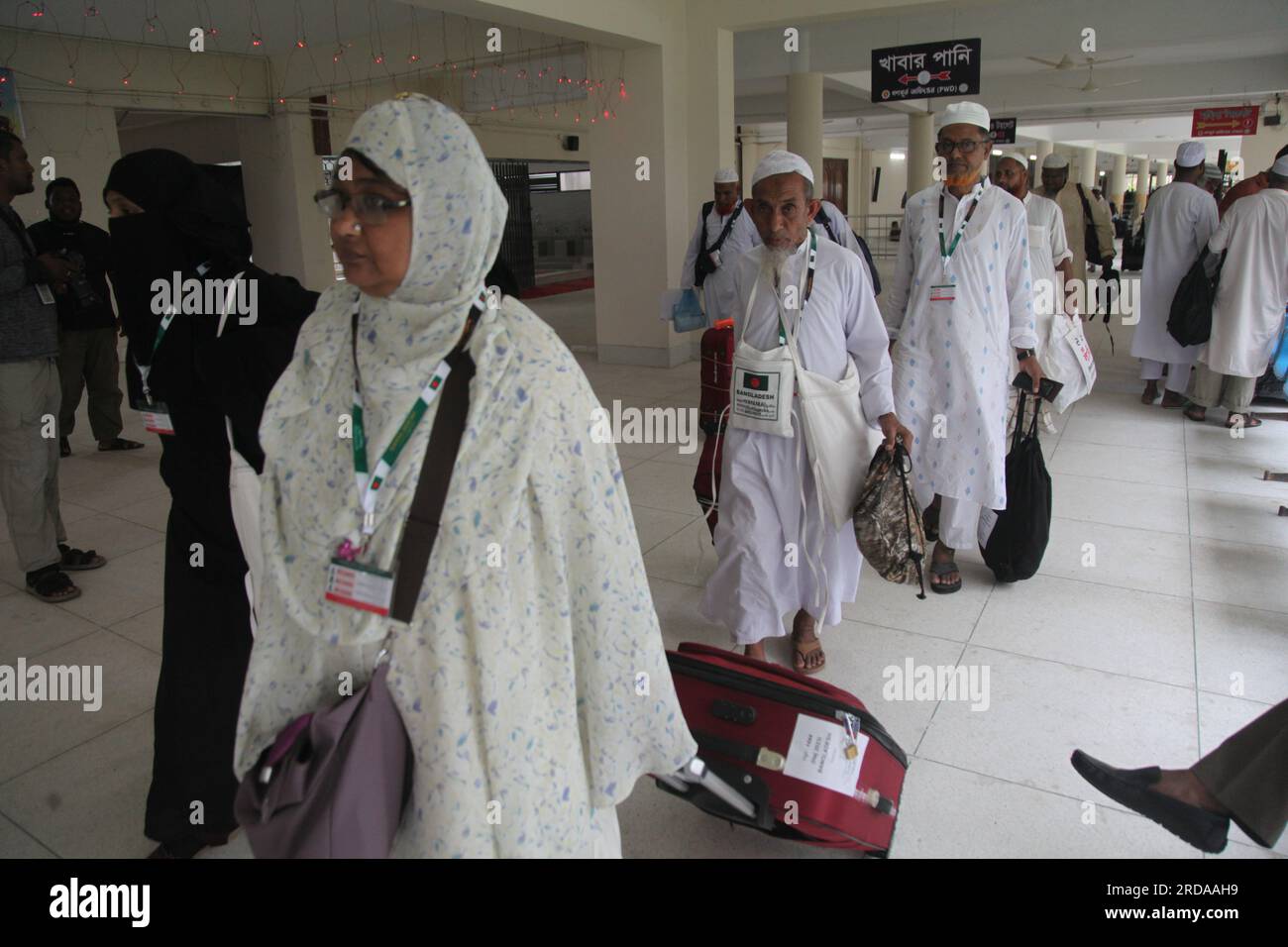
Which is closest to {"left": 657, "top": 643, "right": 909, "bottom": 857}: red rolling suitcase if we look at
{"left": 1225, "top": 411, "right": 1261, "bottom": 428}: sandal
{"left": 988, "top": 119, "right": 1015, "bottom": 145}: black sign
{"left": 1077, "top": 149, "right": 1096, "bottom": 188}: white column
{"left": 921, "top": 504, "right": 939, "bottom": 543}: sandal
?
{"left": 921, "top": 504, "right": 939, "bottom": 543}: sandal

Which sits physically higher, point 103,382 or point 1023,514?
point 103,382

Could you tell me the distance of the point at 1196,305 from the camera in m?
5.91

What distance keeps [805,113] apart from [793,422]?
9637 millimetres

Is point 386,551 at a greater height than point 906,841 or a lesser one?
greater

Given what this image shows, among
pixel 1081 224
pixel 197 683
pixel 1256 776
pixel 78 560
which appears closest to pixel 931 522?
pixel 1256 776

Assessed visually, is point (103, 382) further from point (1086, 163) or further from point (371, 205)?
point (1086, 163)

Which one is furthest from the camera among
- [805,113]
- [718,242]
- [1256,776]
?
[805,113]

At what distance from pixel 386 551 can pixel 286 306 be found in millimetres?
1054

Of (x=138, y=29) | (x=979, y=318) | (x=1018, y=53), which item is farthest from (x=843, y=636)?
(x=1018, y=53)

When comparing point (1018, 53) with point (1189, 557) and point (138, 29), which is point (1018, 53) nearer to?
point (1189, 557)

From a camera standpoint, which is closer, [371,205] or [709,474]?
[371,205]

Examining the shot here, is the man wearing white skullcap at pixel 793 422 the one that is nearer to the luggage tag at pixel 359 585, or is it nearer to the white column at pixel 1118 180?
the luggage tag at pixel 359 585

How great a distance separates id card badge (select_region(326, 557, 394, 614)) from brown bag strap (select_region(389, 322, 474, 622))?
0.02m

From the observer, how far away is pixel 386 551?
121 cm
